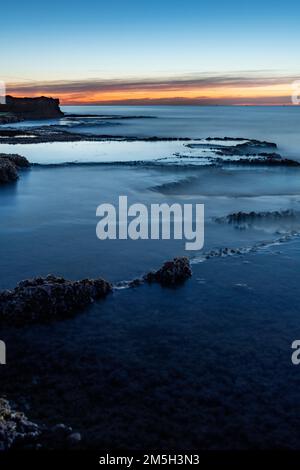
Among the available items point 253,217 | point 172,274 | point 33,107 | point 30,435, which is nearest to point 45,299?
point 172,274

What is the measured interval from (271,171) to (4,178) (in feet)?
66.8

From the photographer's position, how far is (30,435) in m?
7.47

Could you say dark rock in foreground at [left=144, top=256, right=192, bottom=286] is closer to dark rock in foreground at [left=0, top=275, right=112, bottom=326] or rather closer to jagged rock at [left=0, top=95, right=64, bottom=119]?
dark rock in foreground at [left=0, top=275, right=112, bottom=326]

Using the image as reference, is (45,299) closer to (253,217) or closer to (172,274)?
(172,274)

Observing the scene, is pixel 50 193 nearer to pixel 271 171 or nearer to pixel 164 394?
pixel 271 171

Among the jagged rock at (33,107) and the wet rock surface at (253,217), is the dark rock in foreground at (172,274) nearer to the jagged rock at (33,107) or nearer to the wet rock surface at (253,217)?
the wet rock surface at (253,217)

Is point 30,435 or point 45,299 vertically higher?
point 45,299

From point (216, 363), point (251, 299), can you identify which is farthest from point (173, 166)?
point (216, 363)

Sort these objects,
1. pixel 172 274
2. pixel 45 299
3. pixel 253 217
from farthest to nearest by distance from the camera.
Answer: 1. pixel 253 217
2. pixel 172 274
3. pixel 45 299

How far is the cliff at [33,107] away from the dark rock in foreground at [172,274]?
133888 millimetres

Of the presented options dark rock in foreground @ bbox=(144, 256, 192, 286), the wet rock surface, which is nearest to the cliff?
the wet rock surface

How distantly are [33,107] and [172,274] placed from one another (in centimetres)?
14727

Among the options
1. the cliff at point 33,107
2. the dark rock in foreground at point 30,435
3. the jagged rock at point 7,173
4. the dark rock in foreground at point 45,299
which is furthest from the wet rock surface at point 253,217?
the cliff at point 33,107

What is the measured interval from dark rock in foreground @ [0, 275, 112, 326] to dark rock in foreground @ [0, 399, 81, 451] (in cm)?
368
